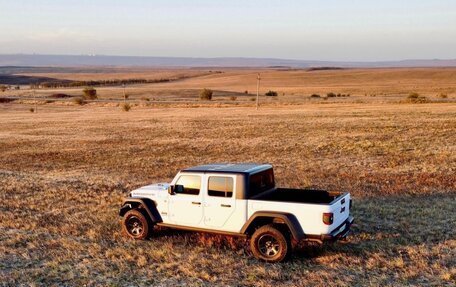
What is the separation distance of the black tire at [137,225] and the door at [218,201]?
1.63 m

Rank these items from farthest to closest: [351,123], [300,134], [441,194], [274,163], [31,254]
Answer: [351,123] → [300,134] → [274,163] → [441,194] → [31,254]

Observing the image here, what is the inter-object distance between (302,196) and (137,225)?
4005 mm

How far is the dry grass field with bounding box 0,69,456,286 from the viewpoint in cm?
1015

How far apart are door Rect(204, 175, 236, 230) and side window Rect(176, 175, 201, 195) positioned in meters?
0.27

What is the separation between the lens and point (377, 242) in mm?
11867

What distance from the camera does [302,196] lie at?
1186cm

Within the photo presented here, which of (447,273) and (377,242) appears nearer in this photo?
(447,273)

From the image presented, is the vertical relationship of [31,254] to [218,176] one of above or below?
below

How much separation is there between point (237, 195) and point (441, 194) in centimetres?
911

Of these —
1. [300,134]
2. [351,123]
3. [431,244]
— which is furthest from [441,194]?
[351,123]

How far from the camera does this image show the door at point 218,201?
10.9 m

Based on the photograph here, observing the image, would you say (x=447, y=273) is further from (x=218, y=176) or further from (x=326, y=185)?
(x=326, y=185)

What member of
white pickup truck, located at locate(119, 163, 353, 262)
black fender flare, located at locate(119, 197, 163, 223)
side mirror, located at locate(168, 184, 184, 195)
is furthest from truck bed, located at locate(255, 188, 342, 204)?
black fender flare, located at locate(119, 197, 163, 223)

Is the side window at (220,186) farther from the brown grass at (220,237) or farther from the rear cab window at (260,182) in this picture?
the brown grass at (220,237)
